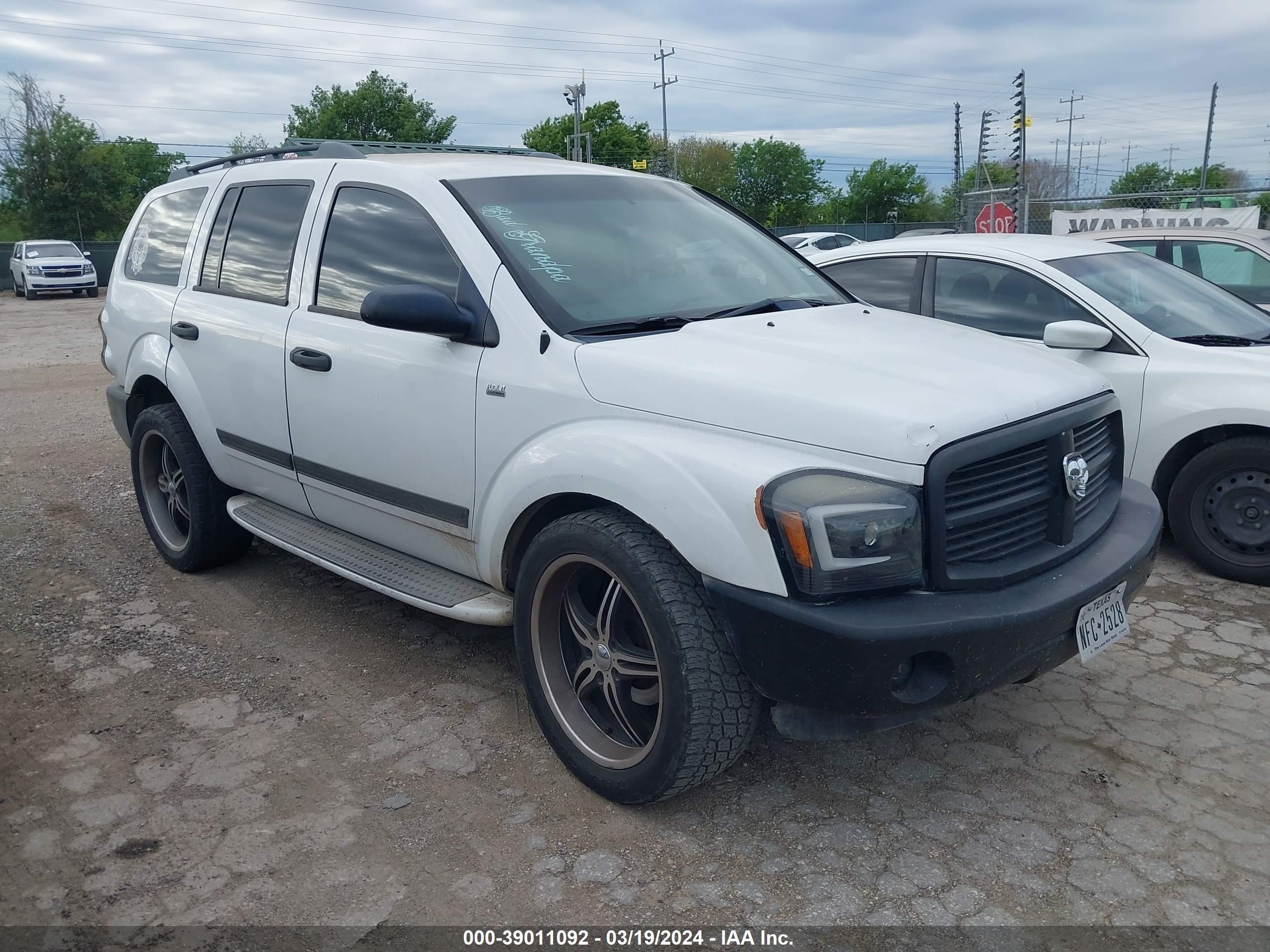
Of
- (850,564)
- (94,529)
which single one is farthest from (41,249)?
(850,564)

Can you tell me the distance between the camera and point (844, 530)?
2.53 metres

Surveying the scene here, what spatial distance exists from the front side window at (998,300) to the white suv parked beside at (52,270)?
3167 cm

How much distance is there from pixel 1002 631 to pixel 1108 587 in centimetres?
54

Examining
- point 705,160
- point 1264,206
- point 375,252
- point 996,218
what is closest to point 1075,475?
point 375,252

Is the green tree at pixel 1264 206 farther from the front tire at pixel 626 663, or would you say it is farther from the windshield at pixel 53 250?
the windshield at pixel 53 250

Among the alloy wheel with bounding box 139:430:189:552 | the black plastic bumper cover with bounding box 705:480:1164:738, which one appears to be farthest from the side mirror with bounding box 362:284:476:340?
the alloy wheel with bounding box 139:430:189:552

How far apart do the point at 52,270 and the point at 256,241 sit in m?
30.9

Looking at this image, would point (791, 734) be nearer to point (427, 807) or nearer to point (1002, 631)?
point (1002, 631)

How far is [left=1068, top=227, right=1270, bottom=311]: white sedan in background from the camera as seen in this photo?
693 centimetres

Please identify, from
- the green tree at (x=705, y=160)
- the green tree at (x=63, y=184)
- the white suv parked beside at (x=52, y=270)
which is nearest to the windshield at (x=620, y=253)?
the white suv parked beside at (x=52, y=270)

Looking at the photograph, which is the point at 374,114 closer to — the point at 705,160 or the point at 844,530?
the point at 705,160

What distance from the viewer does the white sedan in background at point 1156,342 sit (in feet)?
15.6

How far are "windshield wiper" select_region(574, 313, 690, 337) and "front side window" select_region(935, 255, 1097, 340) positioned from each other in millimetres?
2663

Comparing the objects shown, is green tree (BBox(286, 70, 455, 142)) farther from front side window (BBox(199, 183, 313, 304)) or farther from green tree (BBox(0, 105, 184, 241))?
front side window (BBox(199, 183, 313, 304))
